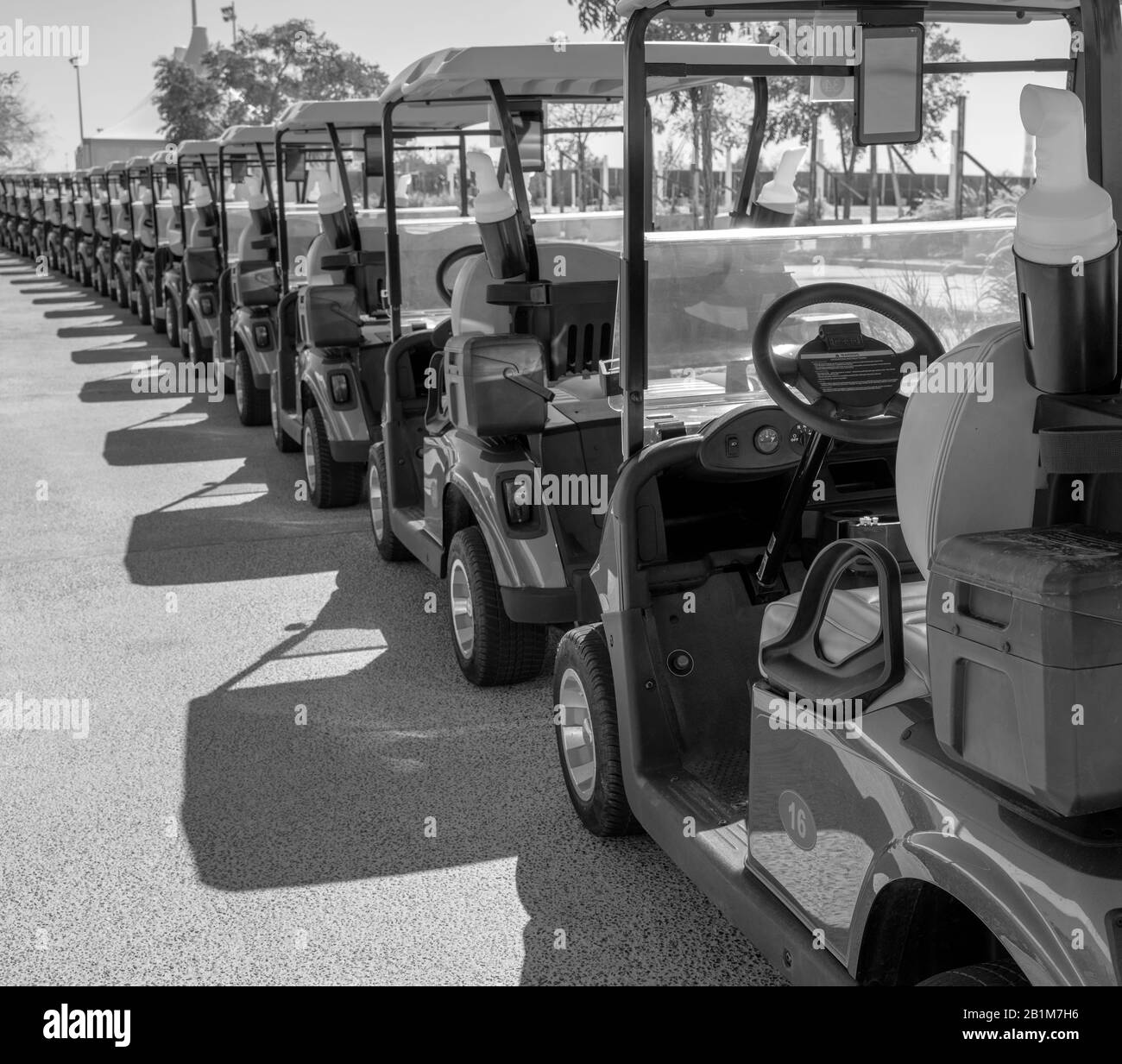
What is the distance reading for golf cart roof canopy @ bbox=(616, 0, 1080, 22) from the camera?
2.50m

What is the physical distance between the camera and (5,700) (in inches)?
169

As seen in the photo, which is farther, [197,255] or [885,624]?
[197,255]

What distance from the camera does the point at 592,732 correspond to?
3.10 meters

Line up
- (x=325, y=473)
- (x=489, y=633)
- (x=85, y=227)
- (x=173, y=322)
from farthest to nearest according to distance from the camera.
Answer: (x=85, y=227), (x=173, y=322), (x=325, y=473), (x=489, y=633)

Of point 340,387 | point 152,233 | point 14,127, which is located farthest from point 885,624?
point 14,127

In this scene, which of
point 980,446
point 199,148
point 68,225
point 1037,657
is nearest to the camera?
point 1037,657

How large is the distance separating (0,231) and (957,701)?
3643 cm

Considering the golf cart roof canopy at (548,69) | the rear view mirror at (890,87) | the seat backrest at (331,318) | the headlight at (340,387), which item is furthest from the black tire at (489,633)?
the seat backrest at (331,318)

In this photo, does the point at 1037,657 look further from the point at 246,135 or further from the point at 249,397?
the point at 246,135

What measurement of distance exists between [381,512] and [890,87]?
3685mm

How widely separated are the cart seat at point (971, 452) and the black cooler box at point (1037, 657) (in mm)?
118

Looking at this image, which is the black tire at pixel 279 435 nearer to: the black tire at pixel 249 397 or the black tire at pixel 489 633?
the black tire at pixel 249 397

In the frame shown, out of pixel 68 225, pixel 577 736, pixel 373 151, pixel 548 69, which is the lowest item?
pixel 577 736

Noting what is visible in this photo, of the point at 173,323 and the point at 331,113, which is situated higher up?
the point at 331,113
